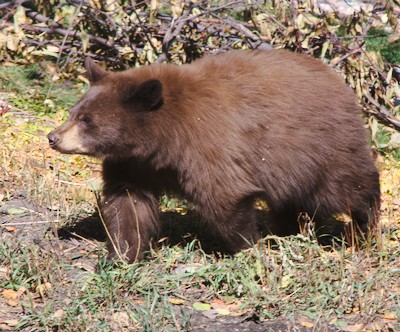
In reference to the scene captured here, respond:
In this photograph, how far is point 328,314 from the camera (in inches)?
185

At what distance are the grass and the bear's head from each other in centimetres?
74

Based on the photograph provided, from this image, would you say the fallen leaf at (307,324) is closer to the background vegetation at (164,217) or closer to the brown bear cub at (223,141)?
the background vegetation at (164,217)

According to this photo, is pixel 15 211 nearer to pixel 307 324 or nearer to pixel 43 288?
pixel 43 288

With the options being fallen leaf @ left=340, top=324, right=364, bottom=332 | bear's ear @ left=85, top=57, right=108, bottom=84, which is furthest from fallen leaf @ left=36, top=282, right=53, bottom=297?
fallen leaf @ left=340, top=324, right=364, bottom=332

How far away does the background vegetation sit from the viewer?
475 centimetres

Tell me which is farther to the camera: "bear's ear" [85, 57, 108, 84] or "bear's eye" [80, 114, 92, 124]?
"bear's ear" [85, 57, 108, 84]

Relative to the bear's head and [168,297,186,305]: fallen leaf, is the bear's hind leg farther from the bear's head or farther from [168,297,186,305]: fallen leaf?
the bear's head

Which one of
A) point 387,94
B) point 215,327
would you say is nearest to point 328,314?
point 215,327

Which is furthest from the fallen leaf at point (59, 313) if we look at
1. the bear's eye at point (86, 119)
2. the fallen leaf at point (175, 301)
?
the bear's eye at point (86, 119)

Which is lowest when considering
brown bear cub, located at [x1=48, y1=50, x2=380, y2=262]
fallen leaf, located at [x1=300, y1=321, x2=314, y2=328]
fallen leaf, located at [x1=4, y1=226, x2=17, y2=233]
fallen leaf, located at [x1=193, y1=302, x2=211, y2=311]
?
fallen leaf, located at [x1=4, y1=226, x2=17, y2=233]

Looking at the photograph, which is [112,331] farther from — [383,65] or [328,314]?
[383,65]

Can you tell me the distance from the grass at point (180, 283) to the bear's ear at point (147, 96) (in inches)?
42.2

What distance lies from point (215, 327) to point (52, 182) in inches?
96.4

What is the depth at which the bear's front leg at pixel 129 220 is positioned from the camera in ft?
17.7
